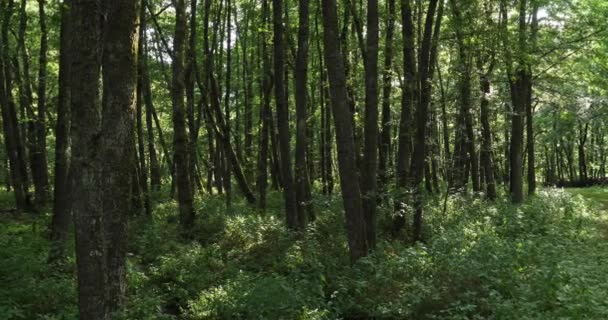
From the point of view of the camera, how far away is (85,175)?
18.5ft

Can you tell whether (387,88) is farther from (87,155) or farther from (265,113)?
(87,155)

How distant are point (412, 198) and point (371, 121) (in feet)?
10.6

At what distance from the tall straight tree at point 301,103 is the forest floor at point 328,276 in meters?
1.16

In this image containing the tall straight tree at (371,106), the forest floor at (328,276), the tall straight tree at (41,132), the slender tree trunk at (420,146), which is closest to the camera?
the forest floor at (328,276)

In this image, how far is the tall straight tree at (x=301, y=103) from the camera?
43.1 ft

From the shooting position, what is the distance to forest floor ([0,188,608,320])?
781cm

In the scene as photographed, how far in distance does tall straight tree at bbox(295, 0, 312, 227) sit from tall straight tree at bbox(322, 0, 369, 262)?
2.15 m

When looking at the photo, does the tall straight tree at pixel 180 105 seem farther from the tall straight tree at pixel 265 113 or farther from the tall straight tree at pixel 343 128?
the tall straight tree at pixel 343 128

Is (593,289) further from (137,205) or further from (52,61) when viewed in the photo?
(52,61)

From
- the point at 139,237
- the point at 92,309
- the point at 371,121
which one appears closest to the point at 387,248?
the point at 371,121

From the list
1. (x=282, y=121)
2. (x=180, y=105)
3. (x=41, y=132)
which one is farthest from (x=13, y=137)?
(x=282, y=121)

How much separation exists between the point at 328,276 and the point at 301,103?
17.7 feet

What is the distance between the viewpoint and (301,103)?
14141mm

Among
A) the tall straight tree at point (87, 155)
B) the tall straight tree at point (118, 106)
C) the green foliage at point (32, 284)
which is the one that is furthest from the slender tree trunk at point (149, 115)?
the tall straight tree at point (87, 155)
